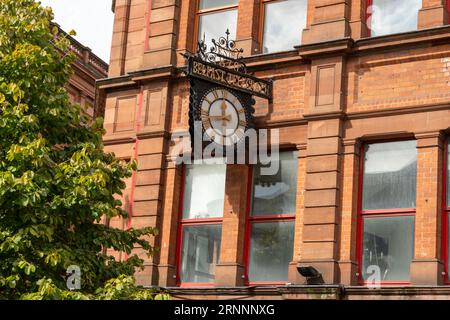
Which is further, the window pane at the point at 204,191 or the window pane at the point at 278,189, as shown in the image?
the window pane at the point at 204,191

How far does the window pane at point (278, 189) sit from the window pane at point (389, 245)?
1.78m

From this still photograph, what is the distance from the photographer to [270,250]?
63.4ft

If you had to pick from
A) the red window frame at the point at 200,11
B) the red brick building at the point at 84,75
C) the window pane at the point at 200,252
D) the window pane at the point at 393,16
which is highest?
the red brick building at the point at 84,75

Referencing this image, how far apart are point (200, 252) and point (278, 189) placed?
2.21 metres

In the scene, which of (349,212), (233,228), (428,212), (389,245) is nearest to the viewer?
(428,212)

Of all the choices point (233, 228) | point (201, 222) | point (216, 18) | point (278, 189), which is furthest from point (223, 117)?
point (216, 18)

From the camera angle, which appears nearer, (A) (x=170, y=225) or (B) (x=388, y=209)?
(B) (x=388, y=209)

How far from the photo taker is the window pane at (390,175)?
18125mm

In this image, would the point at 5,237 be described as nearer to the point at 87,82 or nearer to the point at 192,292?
the point at 192,292

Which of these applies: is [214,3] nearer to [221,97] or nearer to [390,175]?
[221,97]

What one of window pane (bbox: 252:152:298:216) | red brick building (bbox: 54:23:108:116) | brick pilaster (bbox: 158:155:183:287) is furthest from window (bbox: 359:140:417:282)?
red brick building (bbox: 54:23:108:116)

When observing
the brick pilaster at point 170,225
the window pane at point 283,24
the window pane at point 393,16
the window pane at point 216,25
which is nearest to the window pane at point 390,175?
the window pane at point 393,16

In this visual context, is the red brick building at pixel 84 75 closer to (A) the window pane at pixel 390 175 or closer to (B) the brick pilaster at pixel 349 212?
(B) the brick pilaster at pixel 349 212

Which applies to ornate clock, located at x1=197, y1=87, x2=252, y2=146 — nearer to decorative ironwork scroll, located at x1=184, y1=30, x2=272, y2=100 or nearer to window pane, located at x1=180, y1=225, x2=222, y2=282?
decorative ironwork scroll, located at x1=184, y1=30, x2=272, y2=100
